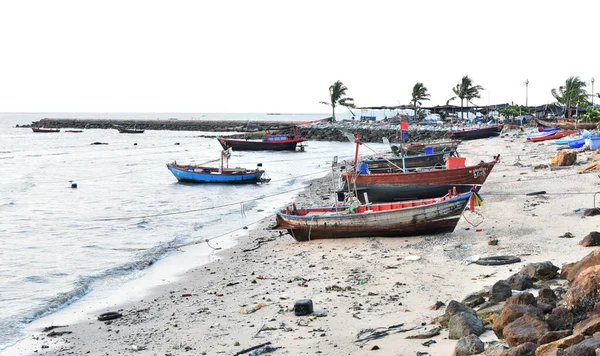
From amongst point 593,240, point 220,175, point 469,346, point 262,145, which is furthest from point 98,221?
point 262,145

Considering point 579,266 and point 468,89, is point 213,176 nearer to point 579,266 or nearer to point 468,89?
point 579,266

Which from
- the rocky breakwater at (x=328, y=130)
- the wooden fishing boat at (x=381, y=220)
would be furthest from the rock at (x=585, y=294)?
the rocky breakwater at (x=328, y=130)

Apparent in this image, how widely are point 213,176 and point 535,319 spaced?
32330 millimetres

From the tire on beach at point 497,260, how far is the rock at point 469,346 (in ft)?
16.8

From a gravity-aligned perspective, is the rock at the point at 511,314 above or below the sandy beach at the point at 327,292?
above

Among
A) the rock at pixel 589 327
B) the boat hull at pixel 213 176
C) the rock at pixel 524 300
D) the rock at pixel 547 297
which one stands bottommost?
the boat hull at pixel 213 176

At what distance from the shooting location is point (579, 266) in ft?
29.0

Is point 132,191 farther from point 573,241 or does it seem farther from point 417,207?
point 573,241

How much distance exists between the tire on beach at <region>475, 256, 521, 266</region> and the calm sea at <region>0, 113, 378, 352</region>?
27.6 ft

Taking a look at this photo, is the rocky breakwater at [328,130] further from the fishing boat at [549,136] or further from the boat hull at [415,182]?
the boat hull at [415,182]

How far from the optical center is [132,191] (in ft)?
116

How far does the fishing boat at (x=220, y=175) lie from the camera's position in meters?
37.2

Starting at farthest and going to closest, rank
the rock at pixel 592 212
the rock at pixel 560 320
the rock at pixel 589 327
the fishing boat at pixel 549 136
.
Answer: the fishing boat at pixel 549 136 < the rock at pixel 592 212 < the rock at pixel 560 320 < the rock at pixel 589 327

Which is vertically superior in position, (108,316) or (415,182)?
(415,182)
